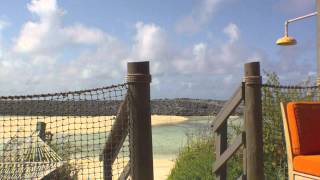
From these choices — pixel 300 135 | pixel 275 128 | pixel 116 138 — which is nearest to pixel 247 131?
pixel 300 135

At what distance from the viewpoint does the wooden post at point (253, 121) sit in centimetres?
463

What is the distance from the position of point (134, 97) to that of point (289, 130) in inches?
59.7

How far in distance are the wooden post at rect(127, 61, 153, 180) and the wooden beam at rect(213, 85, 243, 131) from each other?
152 cm

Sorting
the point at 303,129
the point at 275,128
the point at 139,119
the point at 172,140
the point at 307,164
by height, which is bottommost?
the point at 172,140

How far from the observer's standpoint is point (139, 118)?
3.44m

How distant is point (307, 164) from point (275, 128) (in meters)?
2.54

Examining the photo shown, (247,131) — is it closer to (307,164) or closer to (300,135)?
(300,135)

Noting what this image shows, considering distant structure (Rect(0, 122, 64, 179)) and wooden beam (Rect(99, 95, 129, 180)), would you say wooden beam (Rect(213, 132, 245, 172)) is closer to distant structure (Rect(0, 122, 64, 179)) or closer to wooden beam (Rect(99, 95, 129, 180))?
wooden beam (Rect(99, 95, 129, 180))

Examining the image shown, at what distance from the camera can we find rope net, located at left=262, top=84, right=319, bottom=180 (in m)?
6.20

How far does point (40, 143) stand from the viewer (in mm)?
8172

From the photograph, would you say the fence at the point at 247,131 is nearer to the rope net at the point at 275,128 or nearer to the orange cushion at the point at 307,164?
the orange cushion at the point at 307,164

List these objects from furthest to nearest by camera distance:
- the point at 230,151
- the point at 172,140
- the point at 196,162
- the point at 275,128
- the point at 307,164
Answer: the point at 172,140
the point at 196,162
the point at 275,128
the point at 230,151
the point at 307,164

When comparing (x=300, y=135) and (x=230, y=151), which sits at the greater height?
(x=300, y=135)

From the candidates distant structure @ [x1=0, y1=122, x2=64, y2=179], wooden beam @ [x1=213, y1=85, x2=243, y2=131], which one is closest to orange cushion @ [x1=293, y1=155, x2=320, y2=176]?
wooden beam @ [x1=213, y1=85, x2=243, y2=131]
